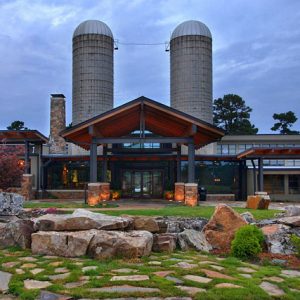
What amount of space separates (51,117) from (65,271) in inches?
1218

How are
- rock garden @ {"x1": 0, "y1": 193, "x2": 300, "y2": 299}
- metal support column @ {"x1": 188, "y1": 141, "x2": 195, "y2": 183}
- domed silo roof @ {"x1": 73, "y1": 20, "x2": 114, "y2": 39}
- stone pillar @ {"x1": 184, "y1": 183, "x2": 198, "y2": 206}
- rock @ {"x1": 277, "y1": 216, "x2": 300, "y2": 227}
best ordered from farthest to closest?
domed silo roof @ {"x1": 73, "y1": 20, "x2": 114, "y2": 39} < metal support column @ {"x1": 188, "y1": 141, "x2": 195, "y2": 183} < stone pillar @ {"x1": 184, "y1": 183, "x2": 198, "y2": 206} < rock @ {"x1": 277, "y1": 216, "x2": 300, "y2": 227} < rock garden @ {"x1": 0, "y1": 193, "x2": 300, "y2": 299}

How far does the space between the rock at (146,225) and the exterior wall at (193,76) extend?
2709 centimetres

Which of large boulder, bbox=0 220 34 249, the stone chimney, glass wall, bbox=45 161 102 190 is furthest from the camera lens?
the stone chimney

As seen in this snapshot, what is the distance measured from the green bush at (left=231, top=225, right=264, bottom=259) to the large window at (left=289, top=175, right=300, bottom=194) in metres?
24.1

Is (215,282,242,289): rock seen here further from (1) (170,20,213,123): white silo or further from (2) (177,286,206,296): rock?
(1) (170,20,213,123): white silo

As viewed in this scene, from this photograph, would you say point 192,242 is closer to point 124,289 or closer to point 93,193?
point 124,289

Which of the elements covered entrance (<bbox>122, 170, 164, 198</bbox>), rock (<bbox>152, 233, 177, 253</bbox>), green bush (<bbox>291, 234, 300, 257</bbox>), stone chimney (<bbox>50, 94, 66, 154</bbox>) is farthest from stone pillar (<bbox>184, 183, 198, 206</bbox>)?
stone chimney (<bbox>50, 94, 66, 154</bbox>)

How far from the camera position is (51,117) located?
3659 centimetres

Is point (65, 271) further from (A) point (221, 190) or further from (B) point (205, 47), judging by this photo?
(B) point (205, 47)

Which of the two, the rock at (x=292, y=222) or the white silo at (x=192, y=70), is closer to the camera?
the rock at (x=292, y=222)

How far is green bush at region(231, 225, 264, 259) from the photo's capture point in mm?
9120

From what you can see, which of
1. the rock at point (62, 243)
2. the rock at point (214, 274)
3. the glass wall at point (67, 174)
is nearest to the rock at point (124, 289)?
the rock at point (214, 274)

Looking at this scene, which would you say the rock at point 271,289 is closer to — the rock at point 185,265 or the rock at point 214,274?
the rock at point 214,274

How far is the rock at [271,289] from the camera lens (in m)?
6.02
